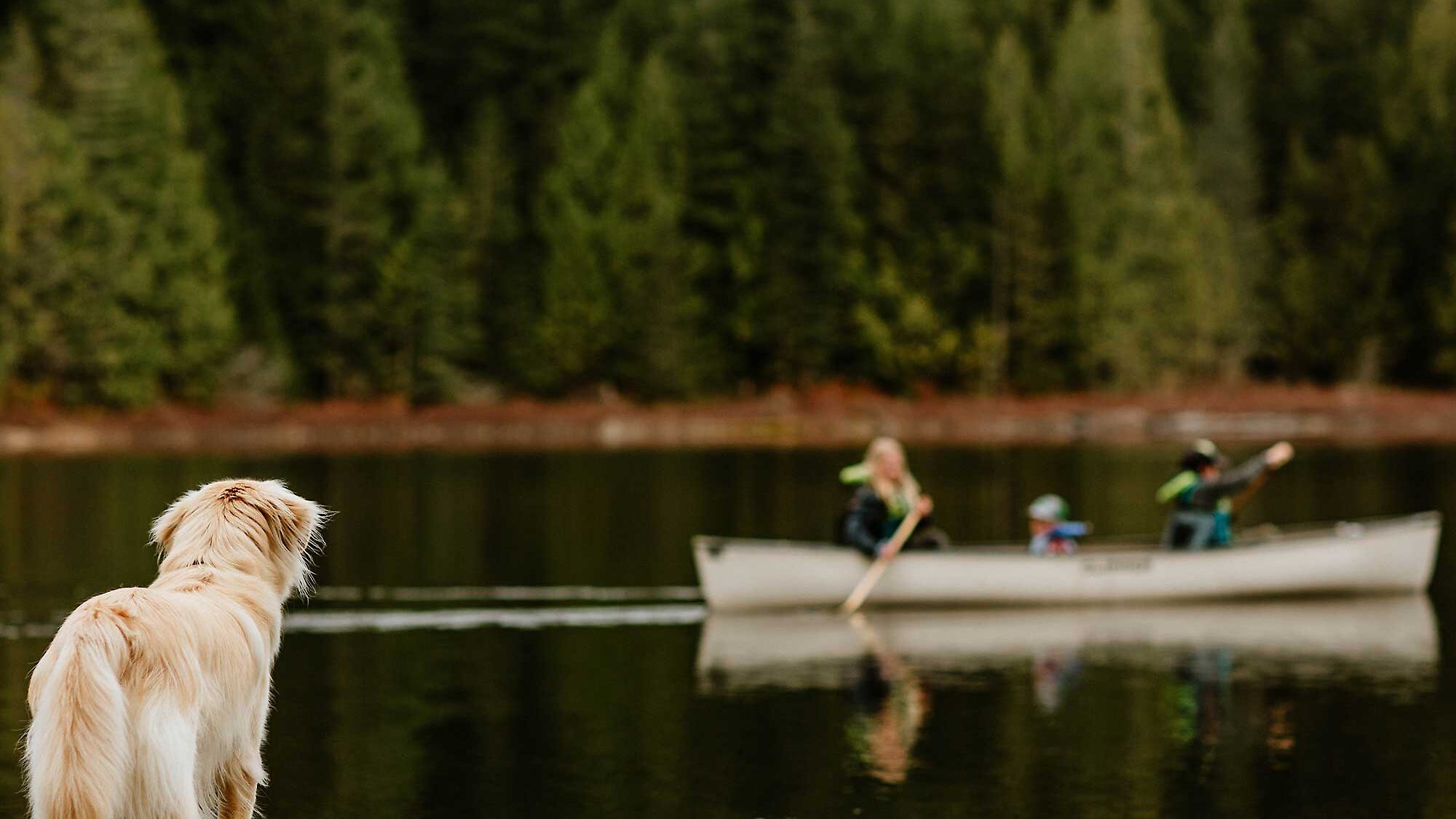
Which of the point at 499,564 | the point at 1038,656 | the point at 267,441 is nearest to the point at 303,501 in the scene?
the point at 1038,656

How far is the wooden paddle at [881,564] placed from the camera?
21594 millimetres

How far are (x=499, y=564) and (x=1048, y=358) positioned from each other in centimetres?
4923

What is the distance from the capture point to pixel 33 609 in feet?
73.6

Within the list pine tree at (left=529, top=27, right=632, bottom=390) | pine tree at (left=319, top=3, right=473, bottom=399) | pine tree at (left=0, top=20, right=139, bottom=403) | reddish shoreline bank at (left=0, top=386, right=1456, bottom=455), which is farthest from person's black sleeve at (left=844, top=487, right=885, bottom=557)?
pine tree at (left=319, top=3, right=473, bottom=399)

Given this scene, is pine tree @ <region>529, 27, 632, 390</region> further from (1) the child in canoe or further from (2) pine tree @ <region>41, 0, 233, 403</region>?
(1) the child in canoe

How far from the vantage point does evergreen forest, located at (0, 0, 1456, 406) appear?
6688 centimetres

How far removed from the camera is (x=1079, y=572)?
22156 mm

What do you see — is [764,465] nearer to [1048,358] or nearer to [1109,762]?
[1048,358]

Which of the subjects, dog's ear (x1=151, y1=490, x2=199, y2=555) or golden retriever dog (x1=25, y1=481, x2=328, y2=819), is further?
dog's ear (x1=151, y1=490, x2=199, y2=555)

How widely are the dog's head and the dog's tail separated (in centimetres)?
82

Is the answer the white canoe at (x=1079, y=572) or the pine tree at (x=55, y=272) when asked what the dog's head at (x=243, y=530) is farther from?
the pine tree at (x=55, y=272)

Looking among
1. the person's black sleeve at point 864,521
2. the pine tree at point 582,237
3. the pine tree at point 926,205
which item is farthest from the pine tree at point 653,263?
the person's black sleeve at point 864,521

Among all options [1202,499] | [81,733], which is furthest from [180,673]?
[1202,499]

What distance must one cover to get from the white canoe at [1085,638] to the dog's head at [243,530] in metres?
10.2
